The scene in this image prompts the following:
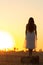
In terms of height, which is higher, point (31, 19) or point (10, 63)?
point (31, 19)

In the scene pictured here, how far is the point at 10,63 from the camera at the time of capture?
663 inches

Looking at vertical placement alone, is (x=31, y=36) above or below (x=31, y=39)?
above

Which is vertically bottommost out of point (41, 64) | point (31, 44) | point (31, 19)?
point (41, 64)

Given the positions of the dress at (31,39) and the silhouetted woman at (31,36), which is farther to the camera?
the dress at (31,39)

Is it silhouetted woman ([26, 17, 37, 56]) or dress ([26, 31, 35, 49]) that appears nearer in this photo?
silhouetted woman ([26, 17, 37, 56])

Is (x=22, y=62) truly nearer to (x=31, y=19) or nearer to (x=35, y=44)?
(x=35, y=44)

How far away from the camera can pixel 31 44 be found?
17547 mm

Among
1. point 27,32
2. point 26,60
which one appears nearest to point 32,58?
point 26,60

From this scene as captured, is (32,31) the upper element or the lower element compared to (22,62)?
upper

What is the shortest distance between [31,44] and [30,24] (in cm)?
120

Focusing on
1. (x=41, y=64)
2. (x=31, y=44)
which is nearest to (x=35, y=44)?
(x=31, y=44)

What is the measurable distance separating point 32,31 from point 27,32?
11.9 inches

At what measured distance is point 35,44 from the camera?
693 inches

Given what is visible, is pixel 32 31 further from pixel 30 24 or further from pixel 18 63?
pixel 18 63
